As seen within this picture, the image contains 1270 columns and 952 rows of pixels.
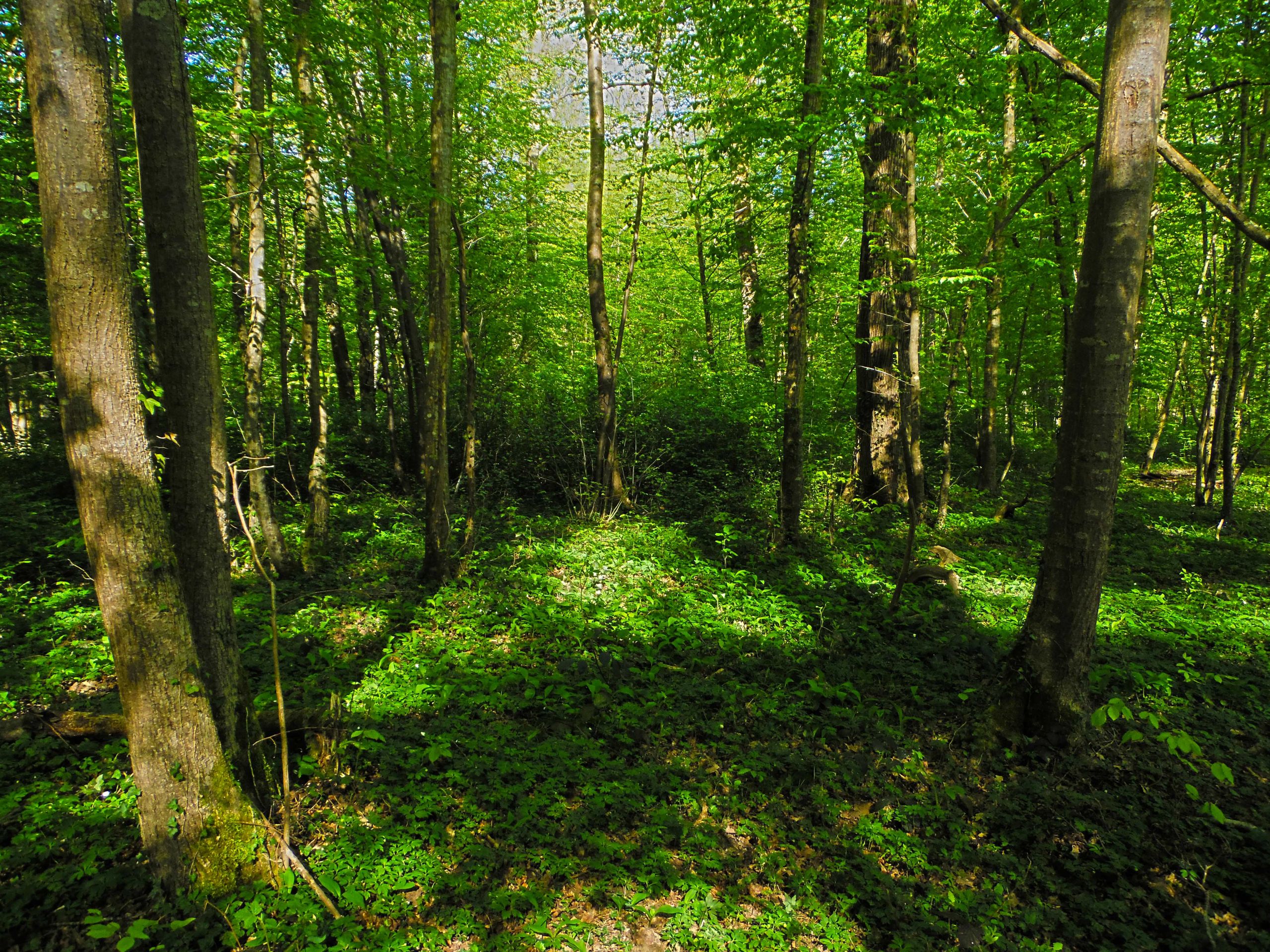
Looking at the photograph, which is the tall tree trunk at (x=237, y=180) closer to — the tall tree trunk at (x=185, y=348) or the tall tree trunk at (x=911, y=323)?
the tall tree trunk at (x=185, y=348)

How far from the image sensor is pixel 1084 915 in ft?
9.95

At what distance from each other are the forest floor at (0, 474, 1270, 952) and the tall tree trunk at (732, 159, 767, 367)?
180 inches

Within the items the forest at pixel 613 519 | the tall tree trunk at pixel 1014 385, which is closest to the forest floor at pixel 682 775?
the forest at pixel 613 519

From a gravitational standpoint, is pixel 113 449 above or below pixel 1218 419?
below

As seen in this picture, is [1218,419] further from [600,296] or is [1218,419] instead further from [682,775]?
[682,775]

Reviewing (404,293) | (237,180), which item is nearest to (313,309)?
(237,180)

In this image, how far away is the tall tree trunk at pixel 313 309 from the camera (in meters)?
7.31

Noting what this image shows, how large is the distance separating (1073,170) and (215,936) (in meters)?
14.3

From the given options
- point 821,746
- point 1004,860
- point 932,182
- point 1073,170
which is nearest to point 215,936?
point 821,746

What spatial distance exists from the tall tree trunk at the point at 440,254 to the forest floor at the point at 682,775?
1.45 metres

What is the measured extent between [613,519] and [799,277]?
458 cm

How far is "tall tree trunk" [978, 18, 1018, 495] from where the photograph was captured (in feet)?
29.4

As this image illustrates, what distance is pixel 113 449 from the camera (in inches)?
99.5

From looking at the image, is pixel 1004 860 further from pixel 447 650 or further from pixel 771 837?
pixel 447 650
